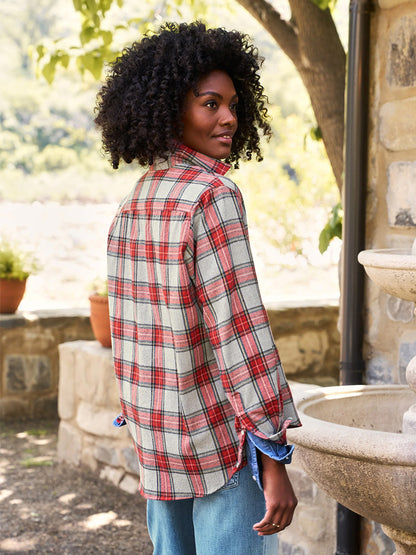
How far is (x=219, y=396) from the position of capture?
1.46 metres

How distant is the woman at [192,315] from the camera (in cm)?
139

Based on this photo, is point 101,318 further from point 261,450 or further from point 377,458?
point 261,450

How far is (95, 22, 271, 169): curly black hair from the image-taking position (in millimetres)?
1538

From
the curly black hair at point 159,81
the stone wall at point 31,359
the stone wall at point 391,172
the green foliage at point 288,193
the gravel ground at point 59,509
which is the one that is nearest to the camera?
the curly black hair at point 159,81

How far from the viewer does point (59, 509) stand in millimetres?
3760

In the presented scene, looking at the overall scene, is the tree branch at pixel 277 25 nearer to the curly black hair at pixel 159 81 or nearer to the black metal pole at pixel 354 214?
the black metal pole at pixel 354 214

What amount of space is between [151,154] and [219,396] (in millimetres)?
490

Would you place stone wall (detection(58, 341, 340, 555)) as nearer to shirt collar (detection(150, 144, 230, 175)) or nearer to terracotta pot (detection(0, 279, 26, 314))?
terracotta pot (detection(0, 279, 26, 314))

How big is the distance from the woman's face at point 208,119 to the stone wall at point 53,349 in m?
3.55

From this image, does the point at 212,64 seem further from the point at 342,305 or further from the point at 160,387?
the point at 342,305

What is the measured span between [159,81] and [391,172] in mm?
1397

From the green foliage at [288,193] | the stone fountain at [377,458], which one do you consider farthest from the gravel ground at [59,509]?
the green foliage at [288,193]

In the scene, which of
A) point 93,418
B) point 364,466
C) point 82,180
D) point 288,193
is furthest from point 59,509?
point 82,180

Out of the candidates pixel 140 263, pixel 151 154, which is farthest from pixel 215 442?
pixel 151 154
